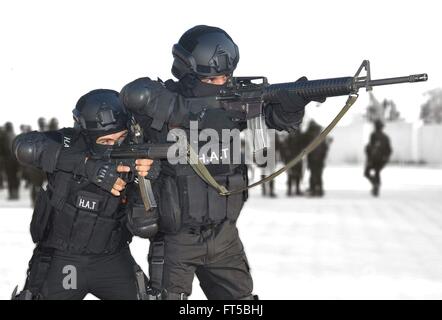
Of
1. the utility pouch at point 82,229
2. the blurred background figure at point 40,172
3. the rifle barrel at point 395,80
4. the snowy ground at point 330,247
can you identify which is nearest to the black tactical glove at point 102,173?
the utility pouch at point 82,229

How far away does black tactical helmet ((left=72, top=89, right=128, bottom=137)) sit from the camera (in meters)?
4.66

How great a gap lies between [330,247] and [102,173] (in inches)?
223

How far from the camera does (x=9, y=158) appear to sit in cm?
1527

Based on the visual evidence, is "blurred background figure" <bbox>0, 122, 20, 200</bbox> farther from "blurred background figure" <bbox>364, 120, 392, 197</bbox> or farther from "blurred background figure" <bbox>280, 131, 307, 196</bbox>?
"blurred background figure" <bbox>364, 120, 392, 197</bbox>

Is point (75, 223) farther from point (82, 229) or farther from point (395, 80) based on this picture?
point (395, 80)

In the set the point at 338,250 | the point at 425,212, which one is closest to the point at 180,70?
the point at 338,250

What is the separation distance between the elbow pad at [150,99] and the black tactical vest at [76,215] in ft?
2.07

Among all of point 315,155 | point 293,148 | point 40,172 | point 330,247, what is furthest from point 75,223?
point 293,148

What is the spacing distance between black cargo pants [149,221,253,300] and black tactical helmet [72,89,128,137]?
739mm

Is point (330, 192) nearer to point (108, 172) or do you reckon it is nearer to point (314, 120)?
point (314, 120)

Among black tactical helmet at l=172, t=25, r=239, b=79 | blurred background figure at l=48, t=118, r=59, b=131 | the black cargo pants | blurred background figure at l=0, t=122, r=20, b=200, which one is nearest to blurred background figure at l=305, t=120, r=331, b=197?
blurred background figure at l=48, t=118, r=59, b=131

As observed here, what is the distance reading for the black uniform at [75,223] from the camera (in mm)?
4742

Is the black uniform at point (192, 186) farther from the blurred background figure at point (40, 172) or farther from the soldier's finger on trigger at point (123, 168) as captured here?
the blurred background figure at point (40, 172)
